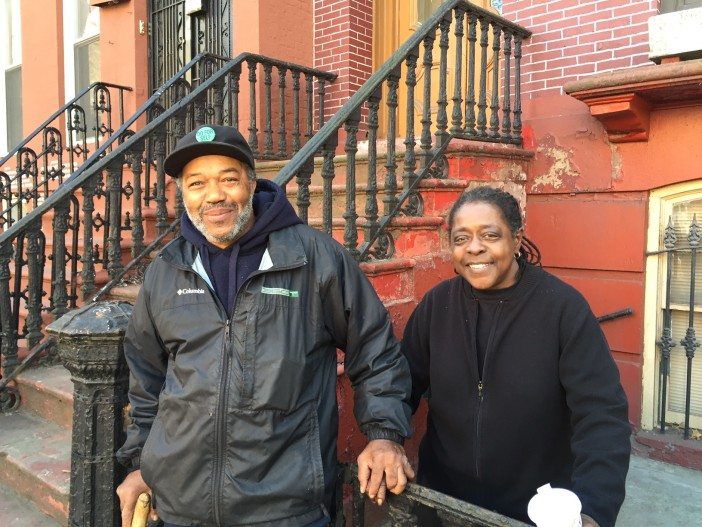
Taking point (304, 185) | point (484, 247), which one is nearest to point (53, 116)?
point (304, 185)

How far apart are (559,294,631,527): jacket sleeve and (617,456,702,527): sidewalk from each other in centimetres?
173

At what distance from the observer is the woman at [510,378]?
1.87 m

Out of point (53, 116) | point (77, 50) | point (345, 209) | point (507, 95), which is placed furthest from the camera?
point (77, 50)

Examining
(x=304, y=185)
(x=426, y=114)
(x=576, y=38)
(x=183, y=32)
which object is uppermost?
(x=183, y=32)

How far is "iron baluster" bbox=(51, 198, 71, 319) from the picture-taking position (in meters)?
4.17

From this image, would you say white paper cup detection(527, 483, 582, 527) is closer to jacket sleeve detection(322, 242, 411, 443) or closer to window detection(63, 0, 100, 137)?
jacket sleeve detection(322, 242, 411, 443)

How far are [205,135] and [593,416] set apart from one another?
1.49 metres

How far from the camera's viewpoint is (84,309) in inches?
91.0

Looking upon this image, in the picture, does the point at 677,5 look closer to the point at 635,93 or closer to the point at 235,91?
the point at 635,93

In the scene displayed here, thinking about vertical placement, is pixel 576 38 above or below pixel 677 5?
below

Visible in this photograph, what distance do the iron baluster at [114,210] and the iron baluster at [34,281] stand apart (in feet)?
1.63

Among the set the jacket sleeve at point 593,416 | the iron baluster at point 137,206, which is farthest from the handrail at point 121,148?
the jacket sleeve at point 593,416

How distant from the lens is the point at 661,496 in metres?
3.43

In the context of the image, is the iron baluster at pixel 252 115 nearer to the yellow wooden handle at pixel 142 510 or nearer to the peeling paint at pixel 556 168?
the peeling paint at pixel 556 168
